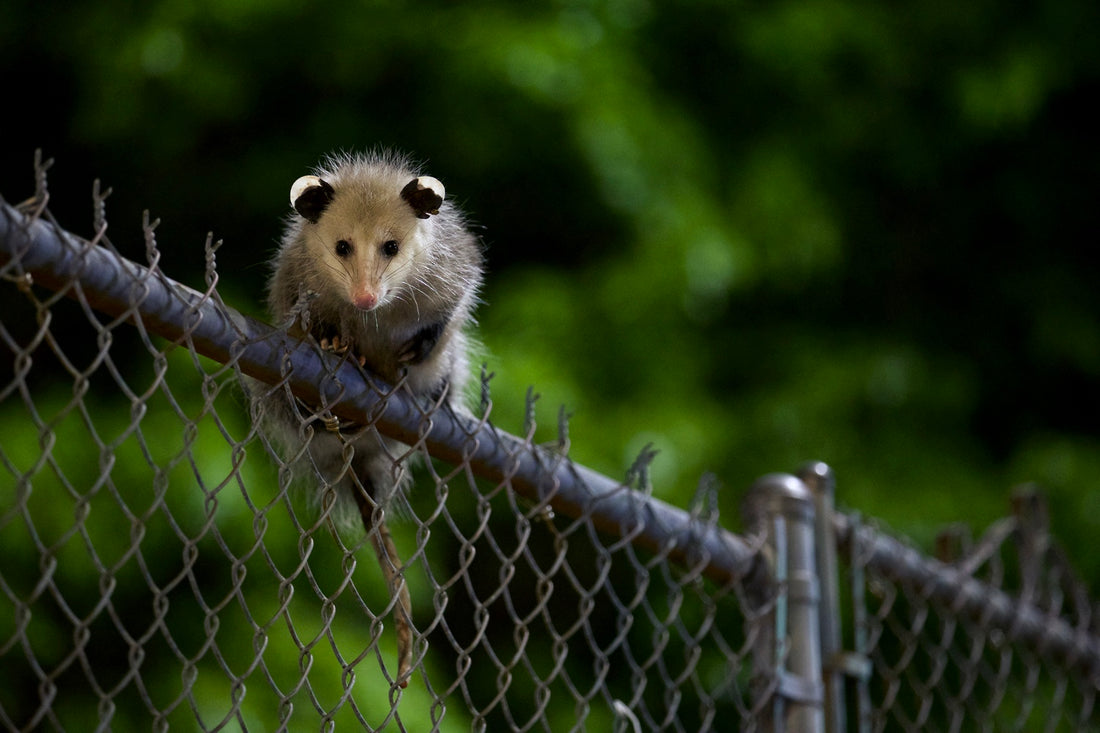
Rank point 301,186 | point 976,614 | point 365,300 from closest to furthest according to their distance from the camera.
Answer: point 365,300 < point 301,186 < point 976,614

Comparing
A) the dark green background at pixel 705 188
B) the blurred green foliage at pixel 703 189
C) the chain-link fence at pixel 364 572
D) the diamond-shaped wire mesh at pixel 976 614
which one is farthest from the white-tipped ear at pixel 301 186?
the dark green background at pixel 705 188

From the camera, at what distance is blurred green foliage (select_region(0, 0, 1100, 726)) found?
3.82 m

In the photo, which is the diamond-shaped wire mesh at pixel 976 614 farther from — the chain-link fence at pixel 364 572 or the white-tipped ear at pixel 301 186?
the white-tipped ear at pixel 301 186

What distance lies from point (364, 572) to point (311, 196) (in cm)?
162

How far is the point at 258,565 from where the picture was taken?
344cm

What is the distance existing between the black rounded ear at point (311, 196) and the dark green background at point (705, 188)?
150cm

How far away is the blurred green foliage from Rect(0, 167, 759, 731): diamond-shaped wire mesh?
13 centimetres

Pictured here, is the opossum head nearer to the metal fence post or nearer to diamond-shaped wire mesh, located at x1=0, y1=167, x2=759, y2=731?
diamond-shaped wire mesh, located at x1=0, y1=167, x2=759, y2=731

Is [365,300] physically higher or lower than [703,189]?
lower

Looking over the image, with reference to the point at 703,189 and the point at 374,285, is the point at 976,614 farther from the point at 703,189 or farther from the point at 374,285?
the point at 703,189

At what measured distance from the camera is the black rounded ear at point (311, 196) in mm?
1908

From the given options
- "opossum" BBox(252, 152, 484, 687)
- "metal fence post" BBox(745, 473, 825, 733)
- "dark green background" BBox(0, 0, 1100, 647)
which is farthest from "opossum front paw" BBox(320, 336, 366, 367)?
"dark green background" BBox(0, 0, 1100, 647)

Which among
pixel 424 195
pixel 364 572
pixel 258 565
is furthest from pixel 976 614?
pixel 258 565

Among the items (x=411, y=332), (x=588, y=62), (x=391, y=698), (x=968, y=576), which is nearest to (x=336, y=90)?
(x=588, y=62)
